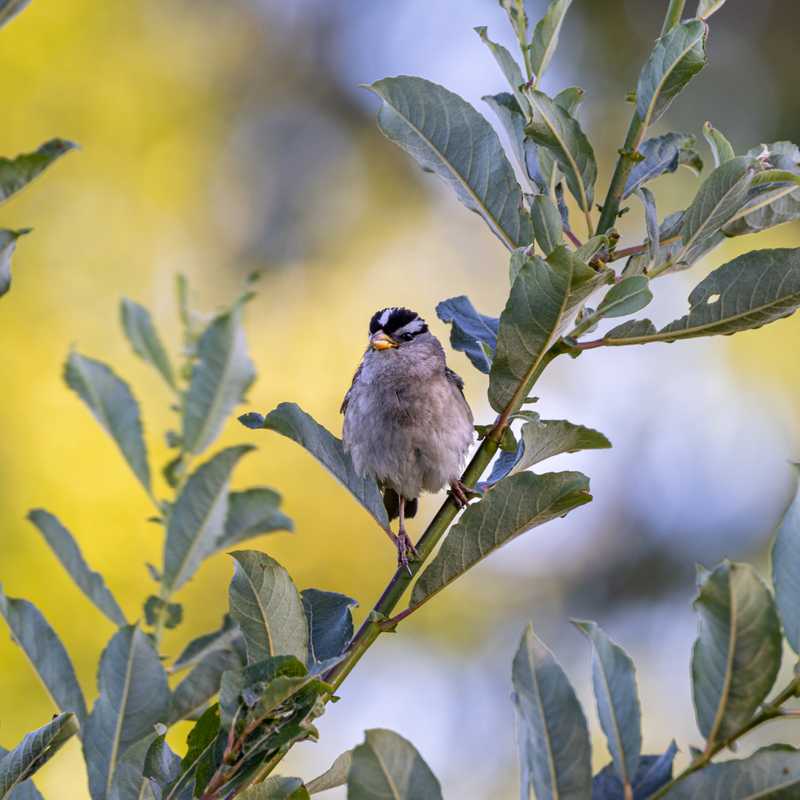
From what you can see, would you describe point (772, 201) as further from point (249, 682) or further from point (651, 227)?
point (249, 682)

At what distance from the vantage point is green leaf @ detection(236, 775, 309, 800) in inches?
50.4

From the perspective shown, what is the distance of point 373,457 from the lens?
3266mm

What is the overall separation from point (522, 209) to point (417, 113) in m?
0.22

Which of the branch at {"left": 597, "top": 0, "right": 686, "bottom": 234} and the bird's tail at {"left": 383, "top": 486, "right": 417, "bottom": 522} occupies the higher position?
the branch at {"left": 597, "top": 0, "right": 686, "bottom": 234}

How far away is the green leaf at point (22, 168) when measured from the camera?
1.49 m

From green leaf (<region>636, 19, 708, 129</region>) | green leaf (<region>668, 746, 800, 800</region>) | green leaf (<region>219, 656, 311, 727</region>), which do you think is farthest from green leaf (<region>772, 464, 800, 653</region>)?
green leaf (<region>636, 19, 708, 129</region>)

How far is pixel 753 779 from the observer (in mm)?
1092

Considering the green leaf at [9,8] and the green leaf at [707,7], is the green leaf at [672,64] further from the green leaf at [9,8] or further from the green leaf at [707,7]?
the green leaf at [9,8]

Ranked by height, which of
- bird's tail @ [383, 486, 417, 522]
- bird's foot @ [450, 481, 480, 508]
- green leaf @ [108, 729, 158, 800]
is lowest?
green leaf @ [108, 729, 158, 800]

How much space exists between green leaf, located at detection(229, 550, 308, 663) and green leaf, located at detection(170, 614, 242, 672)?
0.48m

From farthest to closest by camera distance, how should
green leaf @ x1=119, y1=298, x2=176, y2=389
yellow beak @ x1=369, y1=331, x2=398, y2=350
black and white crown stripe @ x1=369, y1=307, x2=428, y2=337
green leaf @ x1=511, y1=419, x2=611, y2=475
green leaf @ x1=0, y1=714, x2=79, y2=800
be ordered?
black and white crown stripe @ x1=369, y1=307, x2=428, y2=337, yellow beak @ x1=369, y1=331, x2=398, y2=350, green leaf @ x1=119, y1=298, x2=176, y2=389, green leaf @ x1=511, y1=419, x2=611, y2=475, green leaf @ x1=0, y1=714, x2=79, y2=800

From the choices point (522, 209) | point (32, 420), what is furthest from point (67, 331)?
point (522, 209)

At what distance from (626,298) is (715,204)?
23 cm

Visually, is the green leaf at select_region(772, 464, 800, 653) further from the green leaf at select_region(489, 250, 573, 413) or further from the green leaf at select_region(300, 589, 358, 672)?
the green leaf at select_region(300, 589, 358, 672)
